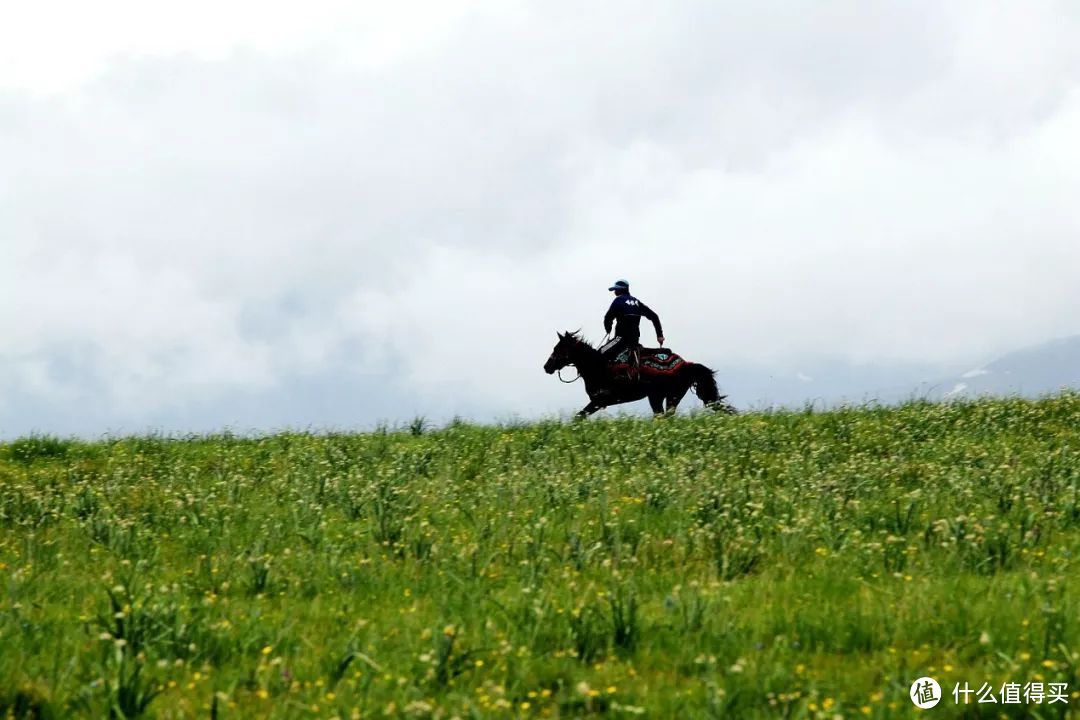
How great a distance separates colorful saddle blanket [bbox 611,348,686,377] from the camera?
24.5 m

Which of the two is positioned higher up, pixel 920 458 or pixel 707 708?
pixel 920 458

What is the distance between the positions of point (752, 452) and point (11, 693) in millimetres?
10775

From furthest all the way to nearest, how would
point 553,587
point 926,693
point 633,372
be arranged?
point 633,372 < point 553,587 < point 926,693

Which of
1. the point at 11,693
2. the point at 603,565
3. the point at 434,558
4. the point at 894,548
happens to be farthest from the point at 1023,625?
the point at 11,693

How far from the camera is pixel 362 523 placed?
1020cm

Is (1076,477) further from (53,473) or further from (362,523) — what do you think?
(53,473)

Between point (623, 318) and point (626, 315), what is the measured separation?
12 centimetres

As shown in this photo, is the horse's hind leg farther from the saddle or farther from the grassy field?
the grassy field

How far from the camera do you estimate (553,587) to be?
23.8ft

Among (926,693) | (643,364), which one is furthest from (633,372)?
(926,693)

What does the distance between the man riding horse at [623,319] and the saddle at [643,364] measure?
0.56 feet

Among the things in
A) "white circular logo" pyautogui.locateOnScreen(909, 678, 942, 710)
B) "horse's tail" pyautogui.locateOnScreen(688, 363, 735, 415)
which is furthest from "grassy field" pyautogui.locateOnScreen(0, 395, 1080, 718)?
"horse's tail" pyautogui.locateOnScreen(688, 363, 735, 415)

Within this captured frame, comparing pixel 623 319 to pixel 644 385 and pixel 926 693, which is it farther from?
pixel 926 693

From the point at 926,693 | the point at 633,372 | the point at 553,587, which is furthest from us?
the point at 633,372
